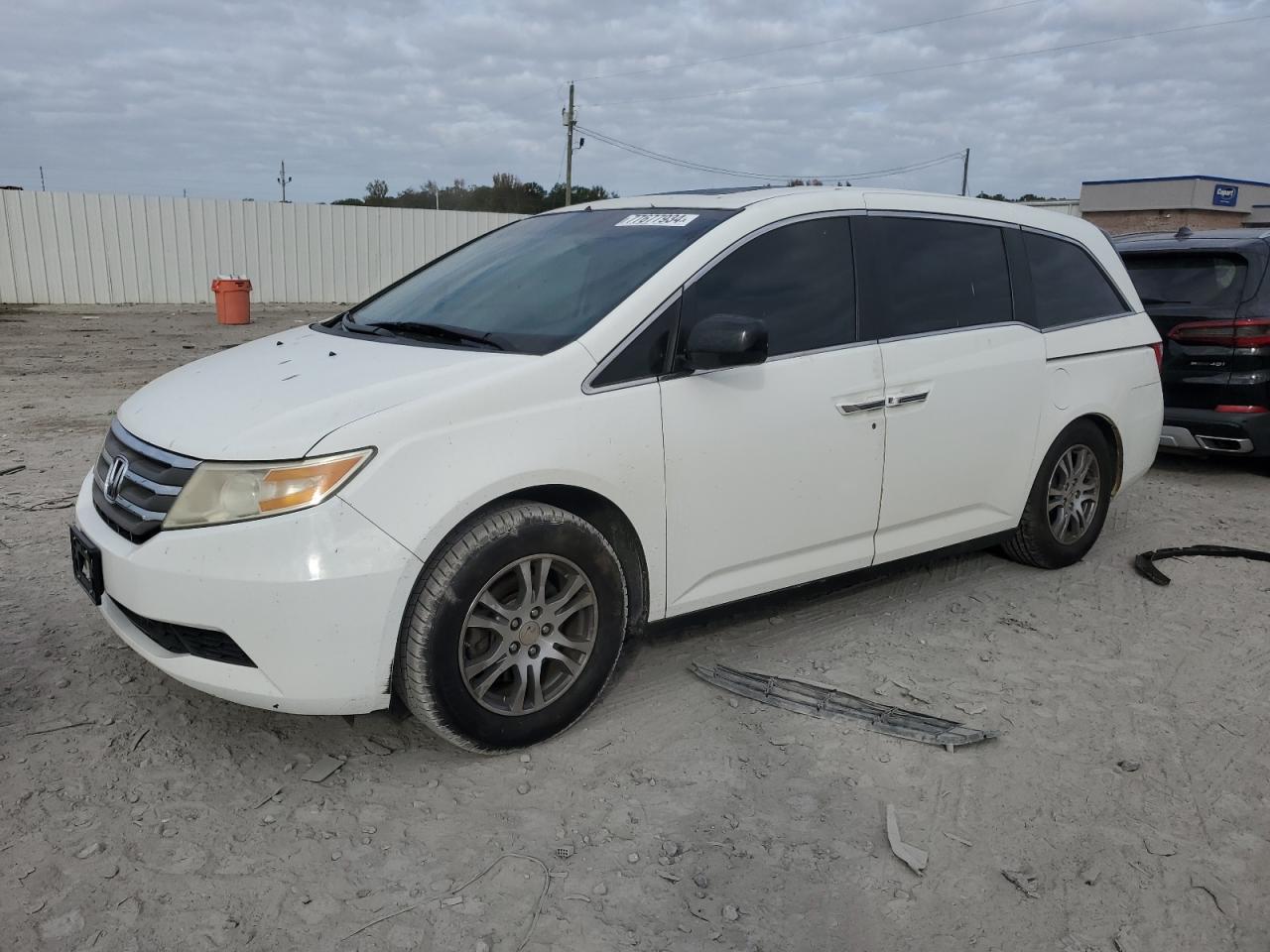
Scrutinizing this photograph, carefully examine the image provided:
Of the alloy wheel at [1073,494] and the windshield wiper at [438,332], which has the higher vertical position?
the windshield wiper at [438,332]

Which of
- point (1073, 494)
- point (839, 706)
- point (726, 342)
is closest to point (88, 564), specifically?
point (726, 342)

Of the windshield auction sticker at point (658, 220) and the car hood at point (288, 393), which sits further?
the windshield auction sticker at point (658, 220)

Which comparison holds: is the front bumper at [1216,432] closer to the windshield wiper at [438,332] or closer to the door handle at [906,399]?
the door handle at [906,399]

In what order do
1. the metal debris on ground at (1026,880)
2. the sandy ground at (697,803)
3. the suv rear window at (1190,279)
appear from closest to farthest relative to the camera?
the sandy ground at (697,803), the metal debris on ground at (1026,880), the suv rear window at (1190,279)

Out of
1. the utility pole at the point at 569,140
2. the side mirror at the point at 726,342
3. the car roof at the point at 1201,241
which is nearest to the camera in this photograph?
the side mirror at the point at 726,342

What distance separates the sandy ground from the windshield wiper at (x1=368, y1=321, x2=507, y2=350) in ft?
3.98

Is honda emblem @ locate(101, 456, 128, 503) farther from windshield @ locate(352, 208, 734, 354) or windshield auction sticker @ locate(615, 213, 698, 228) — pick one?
windshield auction sticker @ locate(615, 213, 698, 228)

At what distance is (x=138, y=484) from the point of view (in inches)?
119

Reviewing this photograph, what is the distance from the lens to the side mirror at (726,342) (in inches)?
128

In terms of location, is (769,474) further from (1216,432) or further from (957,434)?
(1216,432)

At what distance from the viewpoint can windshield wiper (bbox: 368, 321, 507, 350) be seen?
3.43 meters

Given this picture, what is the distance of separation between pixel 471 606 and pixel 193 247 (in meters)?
22.1

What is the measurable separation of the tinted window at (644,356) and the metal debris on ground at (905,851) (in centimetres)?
158

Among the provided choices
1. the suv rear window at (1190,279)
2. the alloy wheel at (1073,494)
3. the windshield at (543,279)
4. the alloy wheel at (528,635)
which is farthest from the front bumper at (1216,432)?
the alloy wheel at (528,635)
